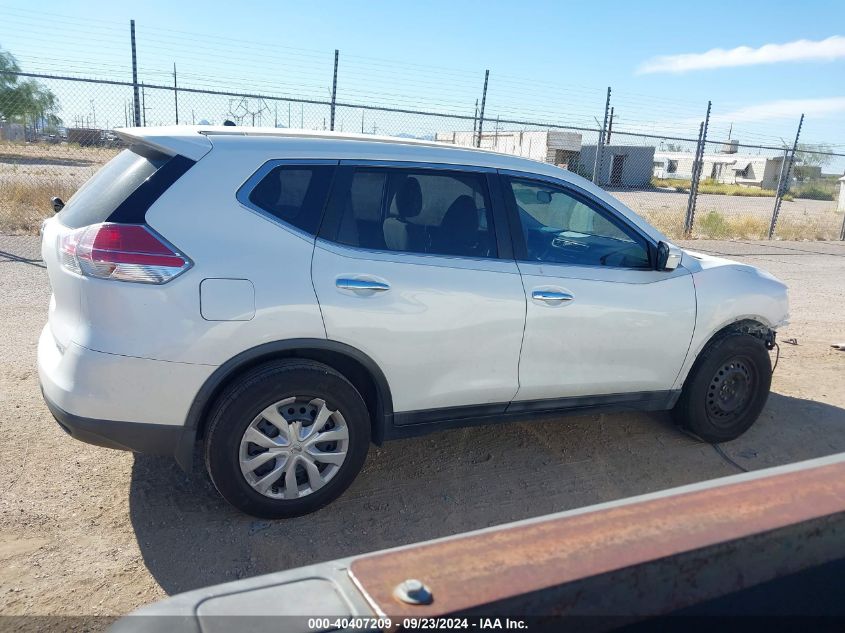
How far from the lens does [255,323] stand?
317cm

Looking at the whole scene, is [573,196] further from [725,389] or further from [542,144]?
[542,144]

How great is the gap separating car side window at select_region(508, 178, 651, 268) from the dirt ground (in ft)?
4.17

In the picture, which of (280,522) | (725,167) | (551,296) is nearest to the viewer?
(280,522)

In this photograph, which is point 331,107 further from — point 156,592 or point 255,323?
point 156,592

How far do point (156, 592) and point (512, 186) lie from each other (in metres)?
2.70

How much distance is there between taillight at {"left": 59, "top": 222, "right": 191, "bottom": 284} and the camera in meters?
3.01

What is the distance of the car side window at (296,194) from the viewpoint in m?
3.32

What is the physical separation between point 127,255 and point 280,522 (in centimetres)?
149

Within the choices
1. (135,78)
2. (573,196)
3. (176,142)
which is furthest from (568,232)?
(135,78)

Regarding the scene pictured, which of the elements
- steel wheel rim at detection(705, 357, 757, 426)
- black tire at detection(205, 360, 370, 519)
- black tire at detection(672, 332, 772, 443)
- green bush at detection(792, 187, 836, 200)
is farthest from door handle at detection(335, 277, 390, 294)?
green bush at detection(792, 187, 836, 200)

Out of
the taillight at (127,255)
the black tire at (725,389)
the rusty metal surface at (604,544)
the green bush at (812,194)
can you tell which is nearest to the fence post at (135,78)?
the taillight at (127,255)

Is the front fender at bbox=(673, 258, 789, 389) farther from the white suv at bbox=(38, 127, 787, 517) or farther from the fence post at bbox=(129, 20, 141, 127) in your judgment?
the fence post at bbox=(129, 20, 141, 127)

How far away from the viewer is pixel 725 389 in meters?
4.69

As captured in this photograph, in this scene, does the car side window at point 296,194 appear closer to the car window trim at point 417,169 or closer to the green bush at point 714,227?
the car window trim at point 417,169
